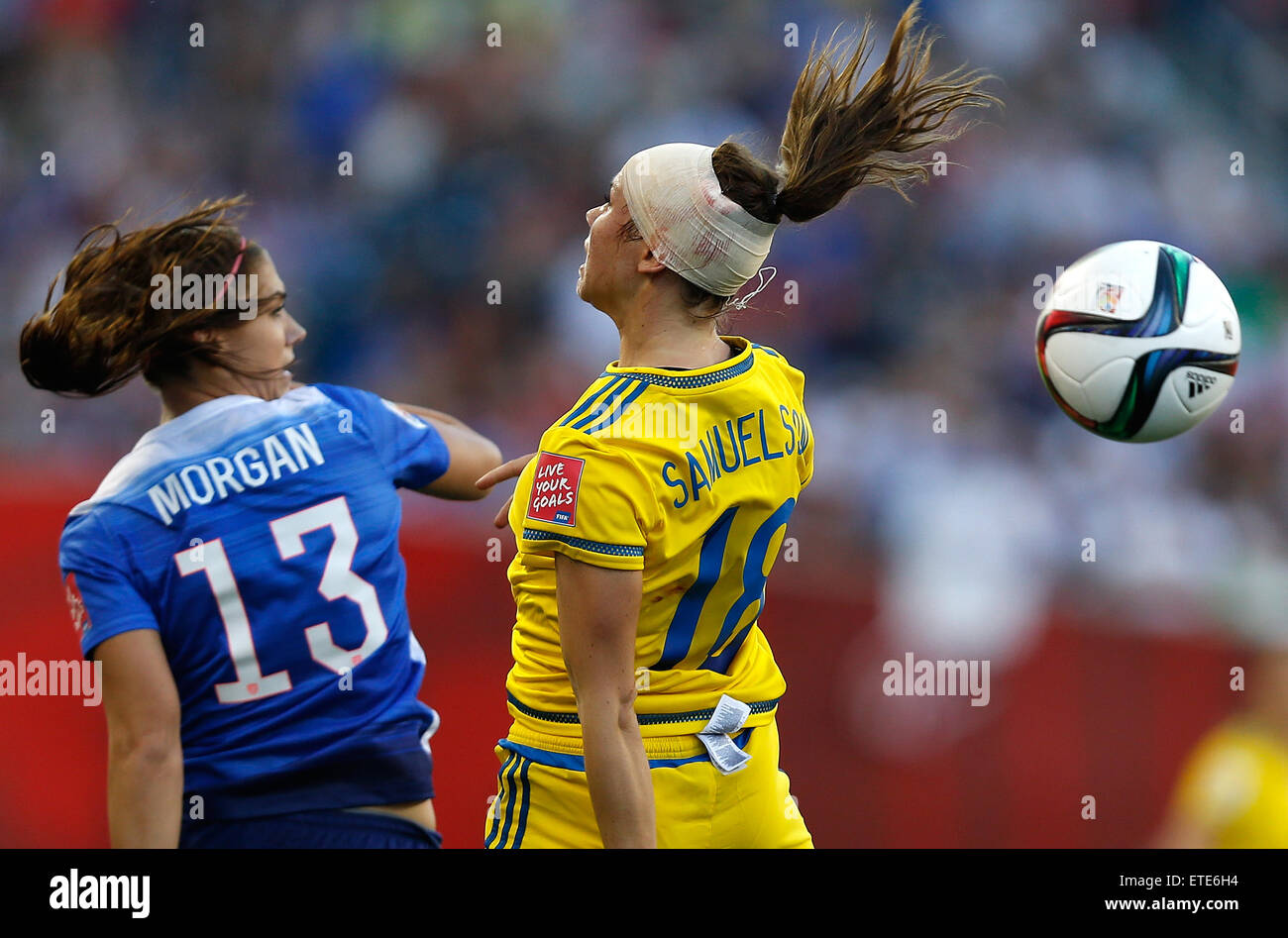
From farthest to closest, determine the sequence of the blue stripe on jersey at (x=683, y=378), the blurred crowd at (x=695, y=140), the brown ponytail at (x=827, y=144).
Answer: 1. the blurred crowd at (x=695, y=140)
2. the brown ponytail at (x=827, y=144)
3. the blue stripe on jersey at (x=683, y=378)

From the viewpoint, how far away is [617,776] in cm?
299

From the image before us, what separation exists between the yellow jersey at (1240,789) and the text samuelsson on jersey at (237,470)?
3532mm

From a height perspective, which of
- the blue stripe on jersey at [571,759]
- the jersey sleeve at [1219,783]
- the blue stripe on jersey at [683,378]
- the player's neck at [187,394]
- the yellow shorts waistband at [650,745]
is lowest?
the jersey sleeve at [1219,783]

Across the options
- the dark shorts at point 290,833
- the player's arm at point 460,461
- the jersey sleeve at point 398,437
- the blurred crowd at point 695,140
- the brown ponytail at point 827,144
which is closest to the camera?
the brown ponytail at point 827,144

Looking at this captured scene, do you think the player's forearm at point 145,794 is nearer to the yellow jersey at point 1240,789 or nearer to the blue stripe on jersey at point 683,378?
the blue stripe on jersey at point 683,378

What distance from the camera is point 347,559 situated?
342 cm

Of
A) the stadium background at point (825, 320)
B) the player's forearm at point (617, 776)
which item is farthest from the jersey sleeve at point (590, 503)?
the stadium background at point (825, 320)

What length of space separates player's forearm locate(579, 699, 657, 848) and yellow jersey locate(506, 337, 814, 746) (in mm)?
240

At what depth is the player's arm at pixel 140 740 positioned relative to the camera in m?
3.17

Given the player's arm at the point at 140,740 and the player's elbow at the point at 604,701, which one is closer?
the player's elbow at the point at 604,701

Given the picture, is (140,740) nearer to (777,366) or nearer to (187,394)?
(187,394)

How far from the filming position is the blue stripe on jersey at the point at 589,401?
3.08m

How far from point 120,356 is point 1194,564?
5432 millimetres

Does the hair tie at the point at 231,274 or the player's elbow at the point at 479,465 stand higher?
the hair tie at the point at 231,274
